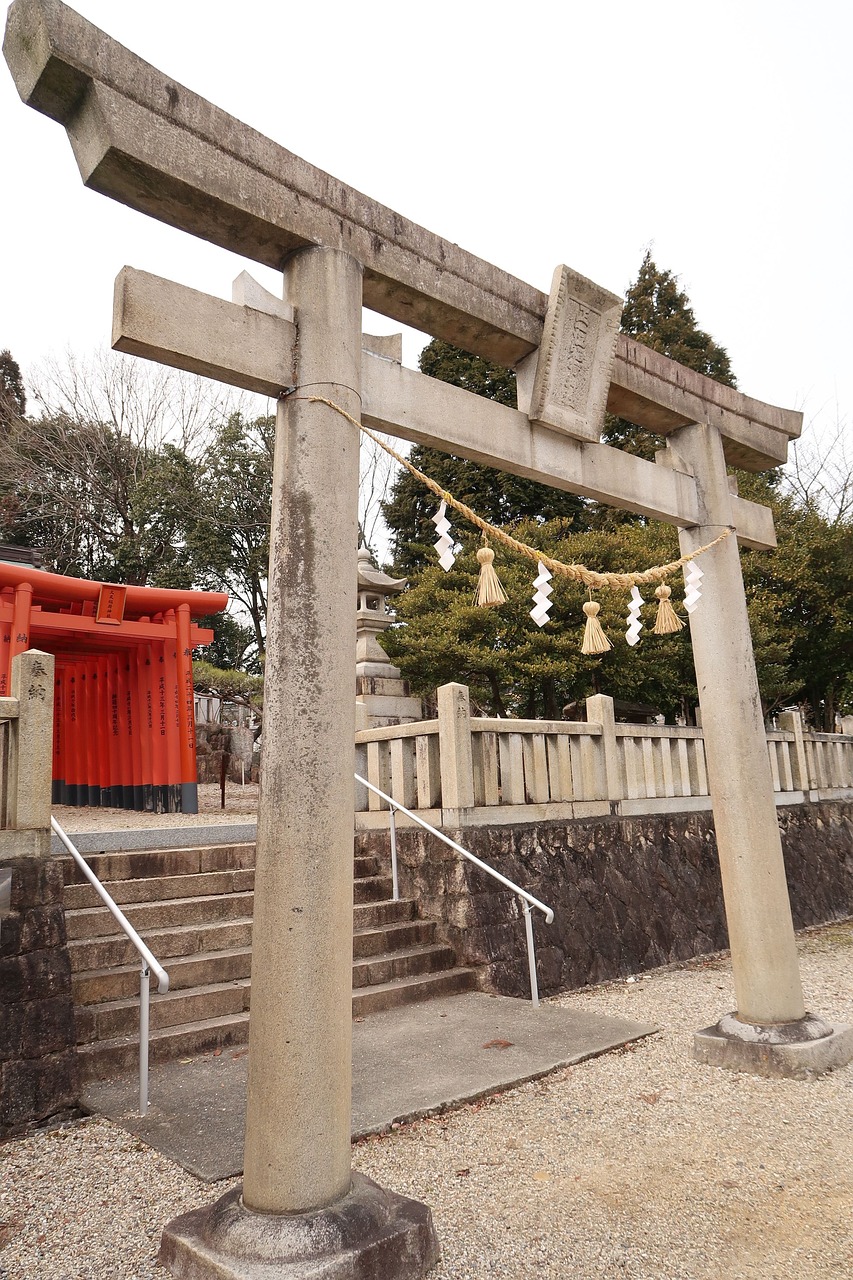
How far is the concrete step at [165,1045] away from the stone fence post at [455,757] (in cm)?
232

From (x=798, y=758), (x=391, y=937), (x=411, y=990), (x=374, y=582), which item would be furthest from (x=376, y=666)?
(x=798, y=758)

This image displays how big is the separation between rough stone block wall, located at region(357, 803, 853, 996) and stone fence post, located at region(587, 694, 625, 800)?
30cm

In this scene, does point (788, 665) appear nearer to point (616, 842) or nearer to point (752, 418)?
point (616, 842)

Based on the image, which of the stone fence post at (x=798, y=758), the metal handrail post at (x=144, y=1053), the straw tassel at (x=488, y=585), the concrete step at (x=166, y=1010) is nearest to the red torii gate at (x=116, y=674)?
the concrete step at (x=166, y=1010)

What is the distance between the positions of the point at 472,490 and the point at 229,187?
15148 mm

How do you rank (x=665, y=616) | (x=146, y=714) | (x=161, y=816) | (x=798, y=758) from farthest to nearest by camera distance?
(x=798, y=758) < (x=146, y=714) < (x=161, y=816) < (x=665, y=616)

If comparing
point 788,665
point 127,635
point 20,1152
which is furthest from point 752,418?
point 788,665

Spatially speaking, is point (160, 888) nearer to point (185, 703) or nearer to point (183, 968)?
point (183, 968)

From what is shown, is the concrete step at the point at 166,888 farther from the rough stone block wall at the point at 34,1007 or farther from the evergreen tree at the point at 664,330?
the evergreen tree at the point at 664,330

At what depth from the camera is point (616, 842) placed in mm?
7668

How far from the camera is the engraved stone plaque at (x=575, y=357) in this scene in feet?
12.4

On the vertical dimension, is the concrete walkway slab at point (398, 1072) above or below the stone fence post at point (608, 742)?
below

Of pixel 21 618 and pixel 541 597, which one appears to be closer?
pixel 541 597

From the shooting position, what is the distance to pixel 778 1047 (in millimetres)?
4020
